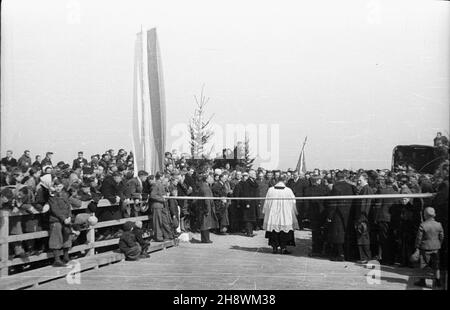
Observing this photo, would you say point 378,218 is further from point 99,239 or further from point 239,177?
point 239,177

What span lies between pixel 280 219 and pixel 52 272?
4889 mm

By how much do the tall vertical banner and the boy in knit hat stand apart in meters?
5.84

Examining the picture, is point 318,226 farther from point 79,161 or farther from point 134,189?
point 79,161

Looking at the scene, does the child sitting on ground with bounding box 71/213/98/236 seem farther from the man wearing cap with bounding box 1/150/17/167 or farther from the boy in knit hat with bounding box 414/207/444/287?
the boy in knit hat with bounding box 414/207/444/287

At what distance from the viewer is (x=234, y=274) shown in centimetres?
880

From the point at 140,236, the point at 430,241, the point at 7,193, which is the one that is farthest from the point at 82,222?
the point at 430,241

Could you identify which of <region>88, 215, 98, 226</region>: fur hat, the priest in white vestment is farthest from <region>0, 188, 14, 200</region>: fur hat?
the priest in white vestment

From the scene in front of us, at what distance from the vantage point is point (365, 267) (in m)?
9.65

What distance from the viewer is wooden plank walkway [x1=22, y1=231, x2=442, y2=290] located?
26.4ft

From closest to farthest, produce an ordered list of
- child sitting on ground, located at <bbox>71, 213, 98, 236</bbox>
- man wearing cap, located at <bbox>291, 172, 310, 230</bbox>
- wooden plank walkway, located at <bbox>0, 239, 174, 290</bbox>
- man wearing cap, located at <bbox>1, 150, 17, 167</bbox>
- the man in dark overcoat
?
1. wooden plank walkway, located at <bbox>0, 239, 174, 290</bbox>
2. child sitting on ground, located at <bbox>71, 213, 98, 236</bbox>
3. man wearing cap, located at <bbox>1, 150, 17, 167</bbox>
4. the man in dark overcoat
5. man wearing cap, located at <bbox>291, 172, 310, 230</bbox>

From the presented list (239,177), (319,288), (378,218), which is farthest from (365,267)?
(239,177)

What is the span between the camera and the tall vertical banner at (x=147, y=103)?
11016 mm

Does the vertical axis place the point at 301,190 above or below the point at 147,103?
below

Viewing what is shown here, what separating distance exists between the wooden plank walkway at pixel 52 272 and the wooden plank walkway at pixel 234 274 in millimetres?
113
